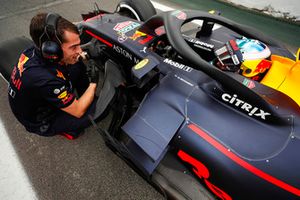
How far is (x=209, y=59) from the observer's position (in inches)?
76.9

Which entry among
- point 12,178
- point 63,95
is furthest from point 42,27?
point 12,178

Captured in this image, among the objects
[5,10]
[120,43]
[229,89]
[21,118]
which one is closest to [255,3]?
[120,43]

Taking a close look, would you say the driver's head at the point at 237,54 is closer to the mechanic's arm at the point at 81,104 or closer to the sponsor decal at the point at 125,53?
the sponsor decal at the point at 125,53

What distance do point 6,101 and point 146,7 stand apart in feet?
6.40

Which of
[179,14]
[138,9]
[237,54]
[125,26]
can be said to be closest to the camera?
[237,54]

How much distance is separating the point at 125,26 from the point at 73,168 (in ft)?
4.61

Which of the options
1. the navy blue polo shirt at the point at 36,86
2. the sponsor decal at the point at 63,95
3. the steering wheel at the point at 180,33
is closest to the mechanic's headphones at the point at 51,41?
the navy blue polo shirt at the point at 36,86

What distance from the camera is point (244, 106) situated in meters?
1.44

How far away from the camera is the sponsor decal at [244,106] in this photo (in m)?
1.40

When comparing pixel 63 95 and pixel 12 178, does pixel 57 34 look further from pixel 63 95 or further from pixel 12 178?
pixel 12 178

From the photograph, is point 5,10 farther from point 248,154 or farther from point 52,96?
point 248,154

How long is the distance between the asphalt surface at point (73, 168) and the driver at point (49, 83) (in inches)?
7.1

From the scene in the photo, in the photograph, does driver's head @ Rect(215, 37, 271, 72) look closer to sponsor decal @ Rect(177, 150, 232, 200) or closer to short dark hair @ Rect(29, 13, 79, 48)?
sponsor decal @ Rect(177, 150, 232, 200)

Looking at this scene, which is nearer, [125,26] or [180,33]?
[180,33]
